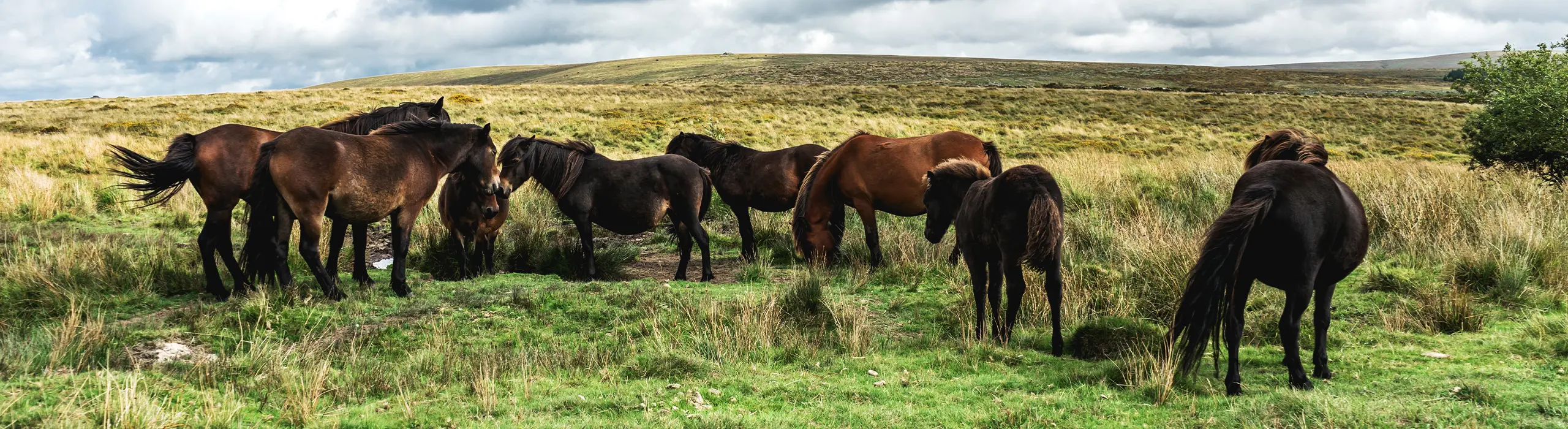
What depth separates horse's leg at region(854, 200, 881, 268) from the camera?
9625mm

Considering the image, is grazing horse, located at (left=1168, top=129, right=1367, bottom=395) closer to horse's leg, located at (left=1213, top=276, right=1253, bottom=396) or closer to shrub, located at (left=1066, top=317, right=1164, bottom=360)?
horse's leg, located at (left=1213, top=276, right=1253, bottom=396)

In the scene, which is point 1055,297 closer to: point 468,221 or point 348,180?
point 348,180

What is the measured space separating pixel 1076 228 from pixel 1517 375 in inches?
225

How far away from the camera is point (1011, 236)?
18.8ft

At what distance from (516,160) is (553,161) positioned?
393 millimetres

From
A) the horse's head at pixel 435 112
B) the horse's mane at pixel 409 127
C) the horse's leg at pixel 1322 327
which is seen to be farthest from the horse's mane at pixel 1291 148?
the horse's head at pixel 435 112

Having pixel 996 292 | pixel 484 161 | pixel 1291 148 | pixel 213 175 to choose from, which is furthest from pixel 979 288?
pixel 213 175

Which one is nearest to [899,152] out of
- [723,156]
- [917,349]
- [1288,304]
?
[723,156]

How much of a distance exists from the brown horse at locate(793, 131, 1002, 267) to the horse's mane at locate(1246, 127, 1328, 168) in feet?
11.7

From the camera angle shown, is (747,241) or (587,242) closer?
(587,242)

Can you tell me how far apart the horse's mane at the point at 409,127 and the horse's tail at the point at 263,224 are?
3.42 feet

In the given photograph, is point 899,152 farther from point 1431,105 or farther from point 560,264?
point 1431,105

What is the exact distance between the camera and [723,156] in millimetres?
11688

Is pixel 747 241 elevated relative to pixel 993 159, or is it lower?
lower
